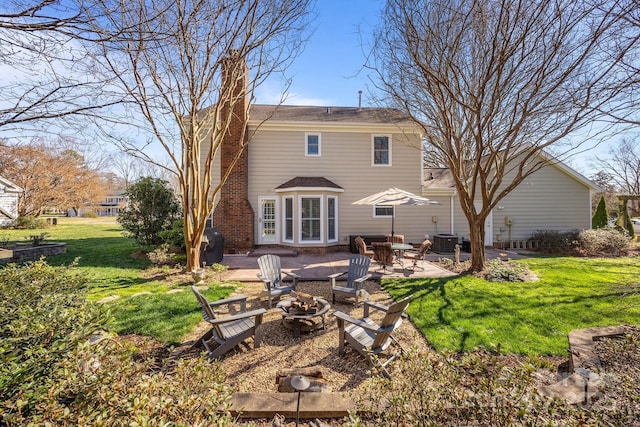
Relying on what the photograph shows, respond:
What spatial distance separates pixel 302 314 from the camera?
184 inches

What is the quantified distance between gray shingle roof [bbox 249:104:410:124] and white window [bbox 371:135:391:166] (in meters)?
0.83

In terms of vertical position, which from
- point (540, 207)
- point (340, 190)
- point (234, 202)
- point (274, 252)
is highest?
point (340, 190)

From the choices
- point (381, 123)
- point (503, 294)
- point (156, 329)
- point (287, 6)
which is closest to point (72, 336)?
point (156, 329)

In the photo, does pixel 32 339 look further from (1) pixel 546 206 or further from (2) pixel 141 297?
(1) pixel 546 206

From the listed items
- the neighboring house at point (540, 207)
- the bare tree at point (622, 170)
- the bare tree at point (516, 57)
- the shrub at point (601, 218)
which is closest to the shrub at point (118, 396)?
the bare tree at point (516, 57)

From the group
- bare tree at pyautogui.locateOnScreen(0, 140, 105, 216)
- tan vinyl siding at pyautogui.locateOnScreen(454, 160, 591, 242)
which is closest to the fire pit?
tan vinyl siding at pyautogui.locateOnScreen(454, 160, 591, 242)

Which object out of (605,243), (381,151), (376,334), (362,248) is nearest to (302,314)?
(376,334)

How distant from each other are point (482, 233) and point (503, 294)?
8.86 ft

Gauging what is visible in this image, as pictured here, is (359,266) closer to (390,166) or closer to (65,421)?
(65,421)

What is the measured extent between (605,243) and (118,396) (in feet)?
56.2

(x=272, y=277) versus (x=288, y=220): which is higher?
(x=288, y=220)

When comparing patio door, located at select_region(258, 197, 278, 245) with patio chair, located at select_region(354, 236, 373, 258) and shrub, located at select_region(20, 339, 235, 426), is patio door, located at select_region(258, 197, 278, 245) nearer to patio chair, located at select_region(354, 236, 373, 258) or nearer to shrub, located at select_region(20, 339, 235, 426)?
patio chair, located at select_region(354, 236, 373, 258)

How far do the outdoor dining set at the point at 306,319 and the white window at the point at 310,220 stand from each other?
545 cm

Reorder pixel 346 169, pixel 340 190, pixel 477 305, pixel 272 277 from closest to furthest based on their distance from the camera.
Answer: pixel 477 305, pixel 272 277, pixel 340 190, pixel 346 169
